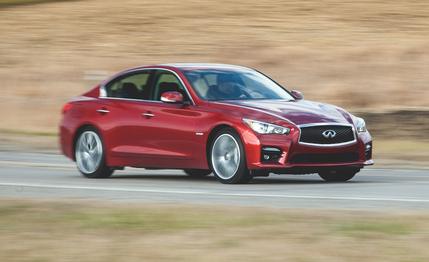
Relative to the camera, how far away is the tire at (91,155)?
15797mm

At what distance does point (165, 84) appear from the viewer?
15250mm

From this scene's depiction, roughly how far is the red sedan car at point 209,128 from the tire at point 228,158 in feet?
0.04

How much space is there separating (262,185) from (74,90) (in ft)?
55.9

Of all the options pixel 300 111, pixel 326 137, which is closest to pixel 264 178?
pixel 300 111

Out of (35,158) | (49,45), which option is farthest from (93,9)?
(35,158)

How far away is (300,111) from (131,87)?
2594mm

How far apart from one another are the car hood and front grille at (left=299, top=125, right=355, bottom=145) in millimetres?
77

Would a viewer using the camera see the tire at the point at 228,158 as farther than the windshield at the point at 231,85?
No

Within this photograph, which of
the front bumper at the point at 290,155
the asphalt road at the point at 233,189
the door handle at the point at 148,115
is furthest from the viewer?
the door handle at the point at 148,115

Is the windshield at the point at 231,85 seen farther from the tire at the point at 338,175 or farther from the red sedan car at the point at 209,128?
the tire at the point at 338,175

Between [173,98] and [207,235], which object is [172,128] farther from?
[207,235]

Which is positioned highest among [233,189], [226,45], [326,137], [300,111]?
[226,45]

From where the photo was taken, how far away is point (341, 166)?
1412 centimetres

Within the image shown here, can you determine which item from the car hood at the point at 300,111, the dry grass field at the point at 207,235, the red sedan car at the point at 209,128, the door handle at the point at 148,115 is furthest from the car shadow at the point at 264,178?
the dry grass field at the point at 207,235
